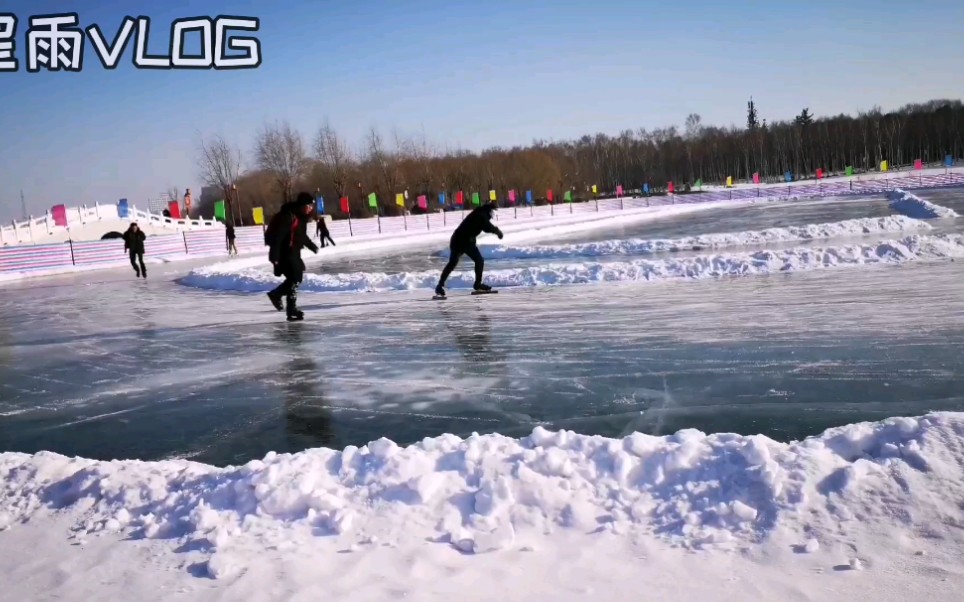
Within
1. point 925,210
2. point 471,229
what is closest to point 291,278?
point 471,229

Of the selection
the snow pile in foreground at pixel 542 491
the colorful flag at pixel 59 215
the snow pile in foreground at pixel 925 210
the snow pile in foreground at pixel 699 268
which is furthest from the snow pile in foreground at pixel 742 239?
the colorful flag at pixel 59 215

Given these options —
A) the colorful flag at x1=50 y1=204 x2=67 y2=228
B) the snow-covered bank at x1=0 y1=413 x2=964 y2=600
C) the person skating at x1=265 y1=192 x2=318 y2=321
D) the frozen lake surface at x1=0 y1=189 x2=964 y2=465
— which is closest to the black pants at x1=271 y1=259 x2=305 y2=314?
the person skating at x1=265 y1=192 x2=318 y2=321

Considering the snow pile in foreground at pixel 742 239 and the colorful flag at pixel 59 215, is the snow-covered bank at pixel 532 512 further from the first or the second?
the colorful flag at pixel 59 215

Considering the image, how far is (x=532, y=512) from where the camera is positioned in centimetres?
331

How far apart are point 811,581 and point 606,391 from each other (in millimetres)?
2835

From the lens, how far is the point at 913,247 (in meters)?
13.1

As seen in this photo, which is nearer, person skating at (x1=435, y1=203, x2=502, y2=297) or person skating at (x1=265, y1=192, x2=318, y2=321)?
person skating at (x1=265, y1=192, x2=318, y2=321)

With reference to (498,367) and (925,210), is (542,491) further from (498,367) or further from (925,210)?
(925,210)

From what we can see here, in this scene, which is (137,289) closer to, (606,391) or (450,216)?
(606,391)

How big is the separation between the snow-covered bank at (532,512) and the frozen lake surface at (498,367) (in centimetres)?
73

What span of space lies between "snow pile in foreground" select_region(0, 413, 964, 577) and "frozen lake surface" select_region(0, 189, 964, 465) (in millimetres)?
718

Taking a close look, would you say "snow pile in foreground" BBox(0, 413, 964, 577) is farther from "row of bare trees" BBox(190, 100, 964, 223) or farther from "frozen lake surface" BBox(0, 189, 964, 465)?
"row of bare trees" BBox(190, 100, 964, 223)

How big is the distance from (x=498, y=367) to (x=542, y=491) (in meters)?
3.13

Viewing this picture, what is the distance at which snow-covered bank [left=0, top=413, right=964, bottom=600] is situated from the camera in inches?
113
